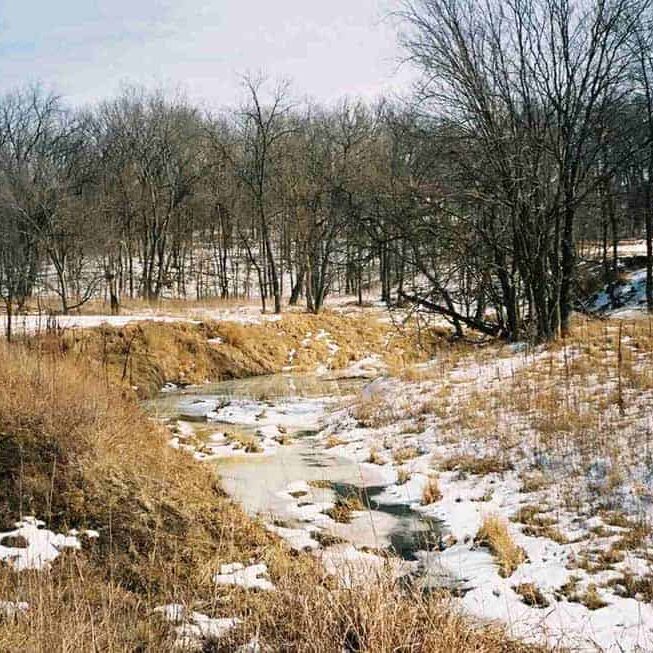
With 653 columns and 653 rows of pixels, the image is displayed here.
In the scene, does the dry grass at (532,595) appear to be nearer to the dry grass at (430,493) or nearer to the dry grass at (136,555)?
the dry grass at (136,555)

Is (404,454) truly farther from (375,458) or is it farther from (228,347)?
(228,347)

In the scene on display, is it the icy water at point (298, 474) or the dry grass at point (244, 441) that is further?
the dry grass at point (244, 441)

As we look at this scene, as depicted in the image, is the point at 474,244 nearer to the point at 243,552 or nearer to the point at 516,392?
the point at 516,392

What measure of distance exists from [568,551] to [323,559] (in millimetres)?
2090

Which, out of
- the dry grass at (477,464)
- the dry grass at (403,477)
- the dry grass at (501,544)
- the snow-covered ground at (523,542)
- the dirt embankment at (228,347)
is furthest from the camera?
the dirt embankment at (228,347)

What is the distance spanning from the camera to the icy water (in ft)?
22.5

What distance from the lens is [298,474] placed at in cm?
912

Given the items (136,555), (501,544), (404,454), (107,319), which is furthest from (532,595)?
(107,319)

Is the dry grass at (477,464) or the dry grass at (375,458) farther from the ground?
the dry grass at (477,464)

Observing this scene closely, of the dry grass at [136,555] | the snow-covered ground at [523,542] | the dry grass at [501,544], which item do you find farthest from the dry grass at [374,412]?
the dry grass at [501,544]

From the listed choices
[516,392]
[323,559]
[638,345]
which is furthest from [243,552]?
[638,345]

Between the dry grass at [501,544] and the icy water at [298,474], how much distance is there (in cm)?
45

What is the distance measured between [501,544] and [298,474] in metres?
3.65

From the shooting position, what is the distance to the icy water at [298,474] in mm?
6863
